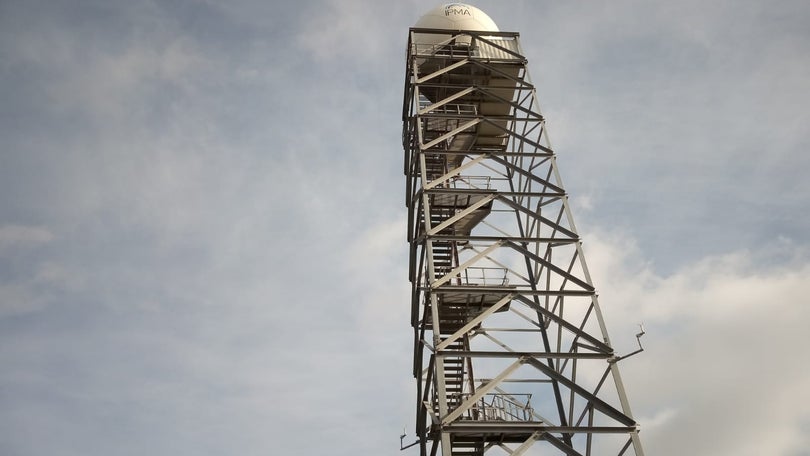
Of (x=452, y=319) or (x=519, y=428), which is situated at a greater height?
(x=452, y=319)

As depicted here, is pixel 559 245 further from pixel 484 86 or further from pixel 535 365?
pixel 484 86

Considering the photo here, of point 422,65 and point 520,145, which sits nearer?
point 520,145

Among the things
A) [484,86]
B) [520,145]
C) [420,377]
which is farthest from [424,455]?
[484,86]

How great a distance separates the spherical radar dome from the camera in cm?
2527

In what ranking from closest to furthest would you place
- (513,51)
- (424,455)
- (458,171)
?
(424,455), (458,171), (513,51)

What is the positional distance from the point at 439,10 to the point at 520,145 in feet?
25.0

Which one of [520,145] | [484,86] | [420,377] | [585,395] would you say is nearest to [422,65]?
[484,86]

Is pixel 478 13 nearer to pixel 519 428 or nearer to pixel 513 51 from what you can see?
pixel 513 51

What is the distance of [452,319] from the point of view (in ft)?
64.3

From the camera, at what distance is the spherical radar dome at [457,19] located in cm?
2527

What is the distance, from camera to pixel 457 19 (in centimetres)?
2544

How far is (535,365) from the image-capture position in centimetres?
1602

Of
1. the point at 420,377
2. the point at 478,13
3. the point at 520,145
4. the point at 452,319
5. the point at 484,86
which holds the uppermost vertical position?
the point at 478,13

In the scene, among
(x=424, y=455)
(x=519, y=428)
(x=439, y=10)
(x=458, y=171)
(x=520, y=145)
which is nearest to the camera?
(x=519, y=428)
